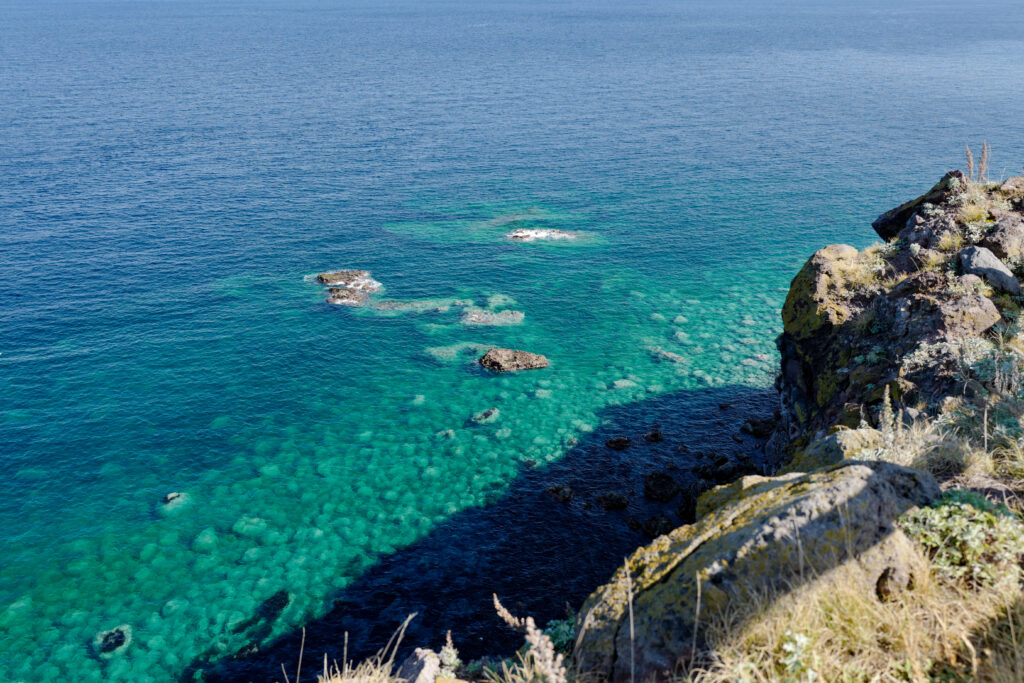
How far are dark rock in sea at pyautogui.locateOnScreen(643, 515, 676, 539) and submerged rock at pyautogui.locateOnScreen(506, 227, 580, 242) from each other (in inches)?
1720

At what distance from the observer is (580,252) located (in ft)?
220

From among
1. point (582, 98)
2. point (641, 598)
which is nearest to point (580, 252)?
point (641, 598)

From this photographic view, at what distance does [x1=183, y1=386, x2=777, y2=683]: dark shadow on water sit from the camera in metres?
25.9

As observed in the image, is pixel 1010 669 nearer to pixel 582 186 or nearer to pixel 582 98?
pixel 582 186

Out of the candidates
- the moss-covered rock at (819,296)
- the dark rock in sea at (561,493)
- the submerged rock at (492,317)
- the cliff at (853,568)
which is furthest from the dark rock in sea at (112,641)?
the submerged rock at (492,317)

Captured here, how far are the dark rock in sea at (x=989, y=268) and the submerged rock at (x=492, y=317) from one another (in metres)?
34.1

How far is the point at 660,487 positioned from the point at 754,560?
2501 centimetres

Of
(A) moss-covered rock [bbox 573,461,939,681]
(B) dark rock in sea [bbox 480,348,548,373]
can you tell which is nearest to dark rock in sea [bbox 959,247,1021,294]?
(A) moss-covered rock [bbox 573,461,939,681]

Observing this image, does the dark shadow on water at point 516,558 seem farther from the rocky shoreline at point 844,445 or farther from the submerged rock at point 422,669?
the submerged rock at point 422,669

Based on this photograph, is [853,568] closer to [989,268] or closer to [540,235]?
[989,268]

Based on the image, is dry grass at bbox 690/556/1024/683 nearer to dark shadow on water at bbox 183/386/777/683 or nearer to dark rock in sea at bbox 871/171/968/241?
dark shadow on water at bbox 183/386/777/683

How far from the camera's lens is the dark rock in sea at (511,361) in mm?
46688

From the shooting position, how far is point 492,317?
2131 inches

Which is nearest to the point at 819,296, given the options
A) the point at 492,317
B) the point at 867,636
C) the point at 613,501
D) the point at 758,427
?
the point at 758,427
